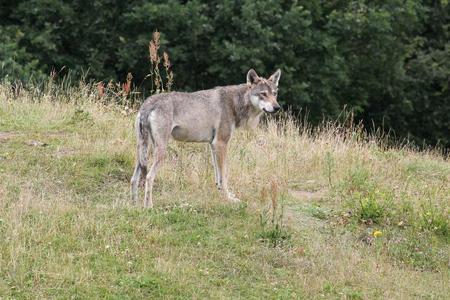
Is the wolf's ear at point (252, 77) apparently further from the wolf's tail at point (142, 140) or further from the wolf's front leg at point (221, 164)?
the wolf's tail at point (142, 140)

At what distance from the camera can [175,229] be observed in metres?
8.90

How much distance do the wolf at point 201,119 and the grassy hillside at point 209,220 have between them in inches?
18.2

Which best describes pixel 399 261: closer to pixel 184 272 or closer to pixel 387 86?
pixel 184 272

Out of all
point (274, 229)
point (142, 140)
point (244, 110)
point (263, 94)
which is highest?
point (263, 94)

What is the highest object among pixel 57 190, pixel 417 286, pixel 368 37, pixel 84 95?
pixel 368 37

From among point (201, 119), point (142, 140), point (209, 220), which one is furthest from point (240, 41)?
point (209, 220)

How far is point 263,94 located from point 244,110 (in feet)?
1.17

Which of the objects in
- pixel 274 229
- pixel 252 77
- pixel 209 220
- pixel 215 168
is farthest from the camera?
pixel 252 77

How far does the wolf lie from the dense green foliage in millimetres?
12377

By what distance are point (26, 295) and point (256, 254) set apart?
261 centimetres

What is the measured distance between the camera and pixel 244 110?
11.1 m

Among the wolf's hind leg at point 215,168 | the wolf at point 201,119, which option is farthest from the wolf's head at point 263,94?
the wolf's hind leg at point 215,168


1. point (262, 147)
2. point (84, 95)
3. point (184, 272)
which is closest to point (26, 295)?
point (184, 272)

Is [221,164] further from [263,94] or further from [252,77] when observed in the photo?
[252,77]
